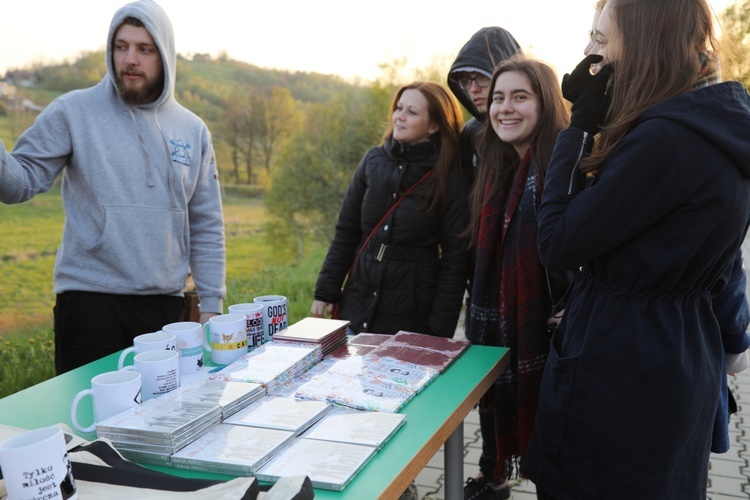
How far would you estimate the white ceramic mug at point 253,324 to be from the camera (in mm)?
2055

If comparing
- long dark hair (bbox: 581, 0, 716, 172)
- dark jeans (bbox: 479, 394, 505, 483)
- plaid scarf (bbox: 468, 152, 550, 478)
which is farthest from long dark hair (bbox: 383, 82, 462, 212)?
long dark hair (bbox: 581, 0, 716, 172)

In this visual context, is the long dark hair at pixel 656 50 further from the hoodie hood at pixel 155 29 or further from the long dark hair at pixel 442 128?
the hoodie hood at pixel 155 29

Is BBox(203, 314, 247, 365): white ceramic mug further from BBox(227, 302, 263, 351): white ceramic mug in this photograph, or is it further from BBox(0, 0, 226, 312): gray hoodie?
BBox(0, 0, 226, 312): gray hoodie

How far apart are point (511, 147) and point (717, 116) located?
1.19m

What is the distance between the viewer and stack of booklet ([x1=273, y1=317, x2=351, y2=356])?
6.64 ft

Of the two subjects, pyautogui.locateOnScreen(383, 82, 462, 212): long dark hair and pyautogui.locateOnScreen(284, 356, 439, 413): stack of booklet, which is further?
pyautogui.locateOnScreen(383, 82, 462, 212): long dark hair

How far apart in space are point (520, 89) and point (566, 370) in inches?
50.0

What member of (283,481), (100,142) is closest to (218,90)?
(100,142)

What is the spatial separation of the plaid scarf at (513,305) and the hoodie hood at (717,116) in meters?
0.91

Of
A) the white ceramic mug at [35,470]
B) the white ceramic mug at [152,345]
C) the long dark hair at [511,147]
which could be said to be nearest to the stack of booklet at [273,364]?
the white ceramic mug at [152,345]

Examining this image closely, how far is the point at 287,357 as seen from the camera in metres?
1.87

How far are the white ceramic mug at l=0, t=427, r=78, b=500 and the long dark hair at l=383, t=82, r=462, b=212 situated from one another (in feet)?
6.89

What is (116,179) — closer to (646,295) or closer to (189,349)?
(189,349)

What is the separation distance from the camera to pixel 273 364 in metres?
1.81
